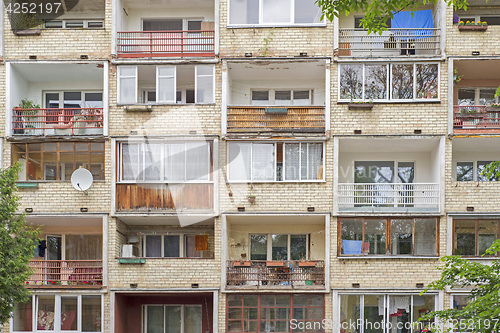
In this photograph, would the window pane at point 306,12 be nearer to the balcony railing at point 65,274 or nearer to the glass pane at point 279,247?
the glass pane at point 279,247

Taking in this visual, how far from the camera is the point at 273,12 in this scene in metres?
25.7

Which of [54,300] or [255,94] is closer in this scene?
[54,300]

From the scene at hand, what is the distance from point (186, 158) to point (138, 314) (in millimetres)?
6236

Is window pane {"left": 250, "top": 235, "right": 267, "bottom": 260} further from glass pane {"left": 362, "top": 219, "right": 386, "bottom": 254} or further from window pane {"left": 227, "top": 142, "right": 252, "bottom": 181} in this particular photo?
glass pane {"left": 362, "top": 219, "right": 386, "bottom": 254}

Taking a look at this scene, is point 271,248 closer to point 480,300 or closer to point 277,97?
point 277,97

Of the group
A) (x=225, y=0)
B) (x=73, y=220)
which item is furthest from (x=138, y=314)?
(x=225, y=0)

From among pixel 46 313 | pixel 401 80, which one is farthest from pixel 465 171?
pixel 46 313

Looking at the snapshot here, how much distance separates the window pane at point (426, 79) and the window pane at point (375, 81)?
1.17 meters

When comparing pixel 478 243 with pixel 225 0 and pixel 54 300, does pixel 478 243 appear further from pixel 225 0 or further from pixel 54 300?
pixel 54 300

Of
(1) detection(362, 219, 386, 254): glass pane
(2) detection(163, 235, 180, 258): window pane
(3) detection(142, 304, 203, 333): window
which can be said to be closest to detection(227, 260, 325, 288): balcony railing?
(1) detection(362, 219, 386, 254): glass pane

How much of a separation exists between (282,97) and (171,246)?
7.13 metres

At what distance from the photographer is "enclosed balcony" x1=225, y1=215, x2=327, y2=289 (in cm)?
2492

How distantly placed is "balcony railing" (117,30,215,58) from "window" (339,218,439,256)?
8.06 m

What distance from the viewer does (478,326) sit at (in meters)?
15.8
